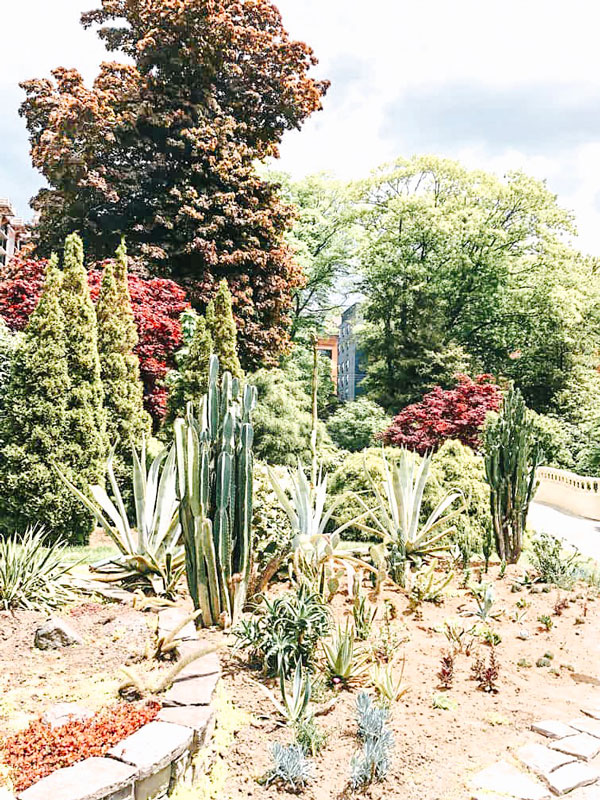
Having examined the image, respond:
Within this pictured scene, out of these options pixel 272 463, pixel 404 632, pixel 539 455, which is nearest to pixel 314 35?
pixel 272 463

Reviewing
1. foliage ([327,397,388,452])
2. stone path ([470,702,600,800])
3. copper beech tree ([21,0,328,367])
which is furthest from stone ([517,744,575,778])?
foliage ([327,397,388,452])

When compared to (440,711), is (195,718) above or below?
above

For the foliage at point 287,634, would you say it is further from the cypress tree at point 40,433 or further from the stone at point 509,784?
the cypress tree at point 40,433

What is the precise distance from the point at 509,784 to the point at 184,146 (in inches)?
495

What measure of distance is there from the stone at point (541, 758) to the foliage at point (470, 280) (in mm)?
15344

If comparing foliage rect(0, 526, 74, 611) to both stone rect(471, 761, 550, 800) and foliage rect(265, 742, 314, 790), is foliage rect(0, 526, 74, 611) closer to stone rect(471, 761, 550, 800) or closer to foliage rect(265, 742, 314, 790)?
foliage rect(265, 742, 314, 790)

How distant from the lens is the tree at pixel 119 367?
26.7ft

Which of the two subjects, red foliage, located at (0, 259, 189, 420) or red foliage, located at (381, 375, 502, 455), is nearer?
red foliage, located at (0, 259, 189, 420)

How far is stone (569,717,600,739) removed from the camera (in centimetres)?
301

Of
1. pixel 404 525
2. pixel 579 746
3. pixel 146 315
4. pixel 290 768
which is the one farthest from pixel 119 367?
pixel 579 746

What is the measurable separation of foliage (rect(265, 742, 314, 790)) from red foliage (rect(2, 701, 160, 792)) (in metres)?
0.51

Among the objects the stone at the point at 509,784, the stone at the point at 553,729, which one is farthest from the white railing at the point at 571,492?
the stone at the point at 509,784

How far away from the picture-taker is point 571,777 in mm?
2605

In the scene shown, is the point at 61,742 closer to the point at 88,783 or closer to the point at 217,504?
the point at 88,783
